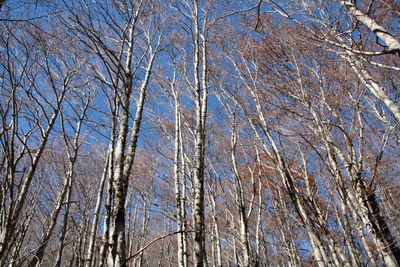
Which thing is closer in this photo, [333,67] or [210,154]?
[333,67]

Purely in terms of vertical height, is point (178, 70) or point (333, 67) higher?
point (178, 70)

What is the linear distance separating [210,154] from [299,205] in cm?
446

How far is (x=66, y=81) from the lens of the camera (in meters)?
5.20

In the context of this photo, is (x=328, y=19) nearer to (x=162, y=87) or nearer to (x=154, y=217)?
(x=162, y=87)

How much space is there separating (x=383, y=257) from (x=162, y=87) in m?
5.44

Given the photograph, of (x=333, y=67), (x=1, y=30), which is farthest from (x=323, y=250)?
(x=333, y=67)

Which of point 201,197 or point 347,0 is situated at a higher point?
point 347,0

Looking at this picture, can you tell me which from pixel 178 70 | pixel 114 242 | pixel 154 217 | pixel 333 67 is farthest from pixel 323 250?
pixel 154 217

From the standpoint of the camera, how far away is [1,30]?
2230 mm

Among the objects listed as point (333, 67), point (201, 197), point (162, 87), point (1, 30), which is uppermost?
point (162, 87)

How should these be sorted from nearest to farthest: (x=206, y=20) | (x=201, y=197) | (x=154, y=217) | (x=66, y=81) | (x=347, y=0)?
1. (x=201, y=197)
2. (x=347, y=0)
3. (x=206, y=20)
4. (x=66, y=81)
5. (x=154, y=217)

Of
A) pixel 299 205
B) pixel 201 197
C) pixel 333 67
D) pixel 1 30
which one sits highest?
pixel 333 67

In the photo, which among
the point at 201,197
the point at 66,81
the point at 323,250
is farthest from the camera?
the point at 66,81

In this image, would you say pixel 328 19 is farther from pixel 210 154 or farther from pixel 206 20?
pixel 210 154
